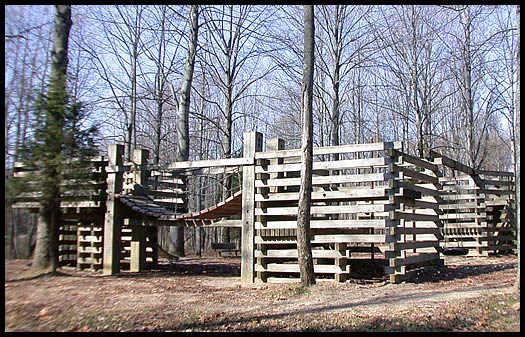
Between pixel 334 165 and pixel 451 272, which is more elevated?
pixel 334 165

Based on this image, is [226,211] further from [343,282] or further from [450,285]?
[450,285]

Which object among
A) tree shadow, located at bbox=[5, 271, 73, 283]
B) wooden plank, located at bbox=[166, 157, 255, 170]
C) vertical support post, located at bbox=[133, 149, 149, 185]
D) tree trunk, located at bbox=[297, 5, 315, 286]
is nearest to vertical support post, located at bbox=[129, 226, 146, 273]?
A: vertical support post, located at bbox=[133, 149, 149, 185]

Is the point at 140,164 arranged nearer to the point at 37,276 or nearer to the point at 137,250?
the point at 137,250

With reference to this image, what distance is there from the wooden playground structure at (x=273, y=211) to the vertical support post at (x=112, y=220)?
2cm

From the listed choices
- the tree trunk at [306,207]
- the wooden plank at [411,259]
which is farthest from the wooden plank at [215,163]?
the wooden plank at [411,259]

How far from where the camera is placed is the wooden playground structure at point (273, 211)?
873 centimetres

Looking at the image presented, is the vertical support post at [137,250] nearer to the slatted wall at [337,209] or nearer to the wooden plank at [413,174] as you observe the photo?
the slatted wall at [337,209]

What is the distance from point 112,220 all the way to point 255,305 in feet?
17.4

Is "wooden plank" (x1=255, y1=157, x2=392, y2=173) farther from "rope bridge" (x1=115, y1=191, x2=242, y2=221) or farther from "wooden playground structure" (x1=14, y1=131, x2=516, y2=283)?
"rope bridge" (x1=115, y1=191, x2=242, y2=221)

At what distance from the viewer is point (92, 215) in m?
11.1

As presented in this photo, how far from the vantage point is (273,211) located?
9.55 m

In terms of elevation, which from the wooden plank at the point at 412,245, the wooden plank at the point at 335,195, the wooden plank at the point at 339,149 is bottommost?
the wooden plank at the point at 412,245

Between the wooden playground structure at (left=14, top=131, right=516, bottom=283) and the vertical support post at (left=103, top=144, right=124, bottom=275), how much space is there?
2 cm

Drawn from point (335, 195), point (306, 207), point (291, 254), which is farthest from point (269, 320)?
point (335, 195)
